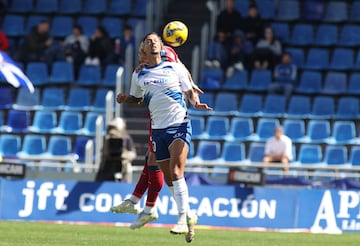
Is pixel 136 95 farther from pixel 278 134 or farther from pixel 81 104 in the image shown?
pixel 81 104

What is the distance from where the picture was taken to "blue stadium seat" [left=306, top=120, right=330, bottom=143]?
25500mm

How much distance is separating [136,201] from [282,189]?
20.8 ft

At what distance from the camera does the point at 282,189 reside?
20766 millimetres

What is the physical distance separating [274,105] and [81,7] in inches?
264

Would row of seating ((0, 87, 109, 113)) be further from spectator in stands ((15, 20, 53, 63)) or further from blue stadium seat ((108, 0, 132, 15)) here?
blue stadium seat ((108, 0, 132, 15))

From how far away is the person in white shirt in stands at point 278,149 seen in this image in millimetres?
23453

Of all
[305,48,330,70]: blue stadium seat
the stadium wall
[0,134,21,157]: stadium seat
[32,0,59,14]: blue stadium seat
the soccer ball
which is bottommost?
the stadium wall

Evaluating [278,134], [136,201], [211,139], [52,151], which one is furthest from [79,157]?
[136,201]

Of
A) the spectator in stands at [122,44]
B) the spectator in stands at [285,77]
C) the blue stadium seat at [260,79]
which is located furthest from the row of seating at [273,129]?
the spectator in stands at [122,44]

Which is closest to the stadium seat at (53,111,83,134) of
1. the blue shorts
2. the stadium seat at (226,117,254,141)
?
the stadium seat at (226,117,254,141)

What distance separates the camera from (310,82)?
88.5 ft

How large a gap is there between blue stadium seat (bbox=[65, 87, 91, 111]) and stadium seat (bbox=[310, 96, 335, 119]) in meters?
5.26

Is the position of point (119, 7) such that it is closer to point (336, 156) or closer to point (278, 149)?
point (336, 156)

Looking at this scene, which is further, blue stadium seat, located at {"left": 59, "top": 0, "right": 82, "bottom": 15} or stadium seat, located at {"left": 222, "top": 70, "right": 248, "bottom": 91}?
blue stadium seat, located at {"left": 59, "top": 0, "right": 82, "bottom": 15}
